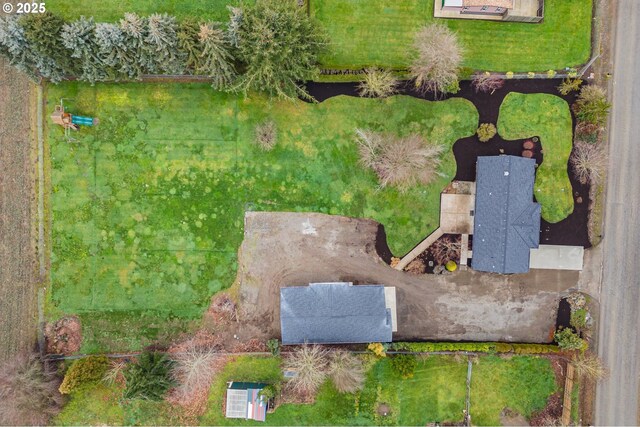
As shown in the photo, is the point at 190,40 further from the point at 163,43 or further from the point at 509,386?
the point at 509,386

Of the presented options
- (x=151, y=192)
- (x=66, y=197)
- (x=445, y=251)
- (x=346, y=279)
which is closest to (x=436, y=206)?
(x=445, y=251)

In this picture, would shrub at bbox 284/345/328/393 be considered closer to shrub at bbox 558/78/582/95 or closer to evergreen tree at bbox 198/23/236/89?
evergreen tree at bbox 198/23/236/89

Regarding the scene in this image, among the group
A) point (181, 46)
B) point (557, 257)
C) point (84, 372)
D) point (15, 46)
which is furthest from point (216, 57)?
point (557, 257)

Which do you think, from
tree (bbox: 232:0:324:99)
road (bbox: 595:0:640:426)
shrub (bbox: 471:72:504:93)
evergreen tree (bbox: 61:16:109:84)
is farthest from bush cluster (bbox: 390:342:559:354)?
evergreen tree (bbox: 61:16:109:84)

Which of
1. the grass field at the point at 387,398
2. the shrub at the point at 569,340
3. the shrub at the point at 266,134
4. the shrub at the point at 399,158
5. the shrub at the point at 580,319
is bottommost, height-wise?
the grass field at the point at 387,398

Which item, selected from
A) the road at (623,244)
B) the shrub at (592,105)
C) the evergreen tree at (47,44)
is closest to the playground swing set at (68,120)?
the evergreen tree at (47,44)

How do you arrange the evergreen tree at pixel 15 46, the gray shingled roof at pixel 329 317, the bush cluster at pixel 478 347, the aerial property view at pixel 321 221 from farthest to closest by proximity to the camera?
the aerial property view at pixel 321 221 < the bush cluster at pixel 478 347 < the gray shingled roof at pixel 329 317 < the evergreen tree at pixel 15 46

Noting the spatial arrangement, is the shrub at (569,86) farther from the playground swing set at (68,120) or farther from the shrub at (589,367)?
the playground swing set at (68,120)

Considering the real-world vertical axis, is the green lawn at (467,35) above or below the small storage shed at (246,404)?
above
